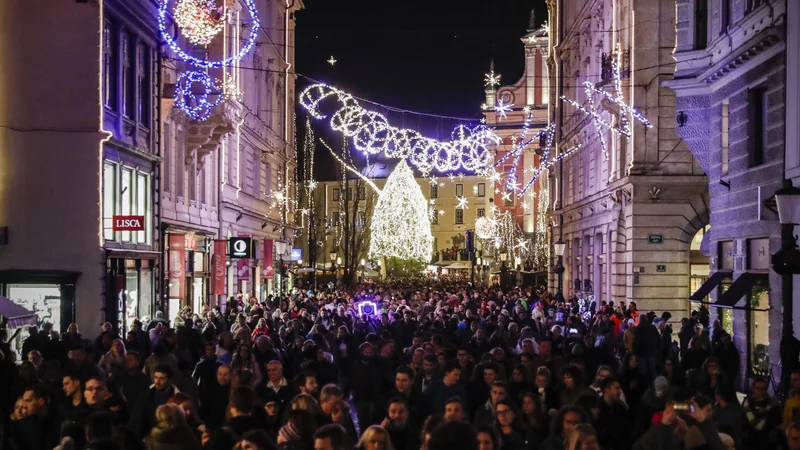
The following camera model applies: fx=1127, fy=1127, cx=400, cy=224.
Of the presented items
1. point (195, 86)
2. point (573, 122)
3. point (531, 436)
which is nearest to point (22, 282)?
point (195, 86)

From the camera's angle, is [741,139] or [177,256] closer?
[741,139]

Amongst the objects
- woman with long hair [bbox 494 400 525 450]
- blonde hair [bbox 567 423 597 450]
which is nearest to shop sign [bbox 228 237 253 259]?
woman with long hair [bbox 494 400 525 450]

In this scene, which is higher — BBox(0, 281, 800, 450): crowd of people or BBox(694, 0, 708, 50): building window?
BBox(694, 0, 708, 50): building window

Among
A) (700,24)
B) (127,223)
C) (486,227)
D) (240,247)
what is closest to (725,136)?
(700,24)

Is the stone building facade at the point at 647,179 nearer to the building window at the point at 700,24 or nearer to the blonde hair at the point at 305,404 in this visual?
the building window at the point at 700,24

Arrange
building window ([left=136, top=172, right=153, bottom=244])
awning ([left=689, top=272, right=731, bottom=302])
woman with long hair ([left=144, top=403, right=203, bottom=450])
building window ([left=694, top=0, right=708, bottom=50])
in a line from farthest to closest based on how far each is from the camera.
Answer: building window ([left=136, top=172, right=153, bottom=244]) < building window ([left=694, top=0, right=708, bottom=50]) < awning ([left=689, top=272, right=731, bottom=302]) < woman with long hair ([left=144, top=403, right=203, bottom=450])

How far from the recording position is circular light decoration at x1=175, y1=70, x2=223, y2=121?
33.8 m

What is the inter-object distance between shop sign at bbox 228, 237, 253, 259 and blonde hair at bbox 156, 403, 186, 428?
3104 centimetres

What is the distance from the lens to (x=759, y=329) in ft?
74.6

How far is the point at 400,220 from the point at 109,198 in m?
44.7

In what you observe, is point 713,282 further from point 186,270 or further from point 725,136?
point 186,270

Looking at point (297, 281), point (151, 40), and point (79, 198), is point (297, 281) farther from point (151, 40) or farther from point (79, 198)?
point (79, 198)

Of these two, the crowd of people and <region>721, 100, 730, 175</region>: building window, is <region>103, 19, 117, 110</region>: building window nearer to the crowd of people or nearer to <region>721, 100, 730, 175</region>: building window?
the crowd of people

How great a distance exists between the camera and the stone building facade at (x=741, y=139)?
69.9 feet
